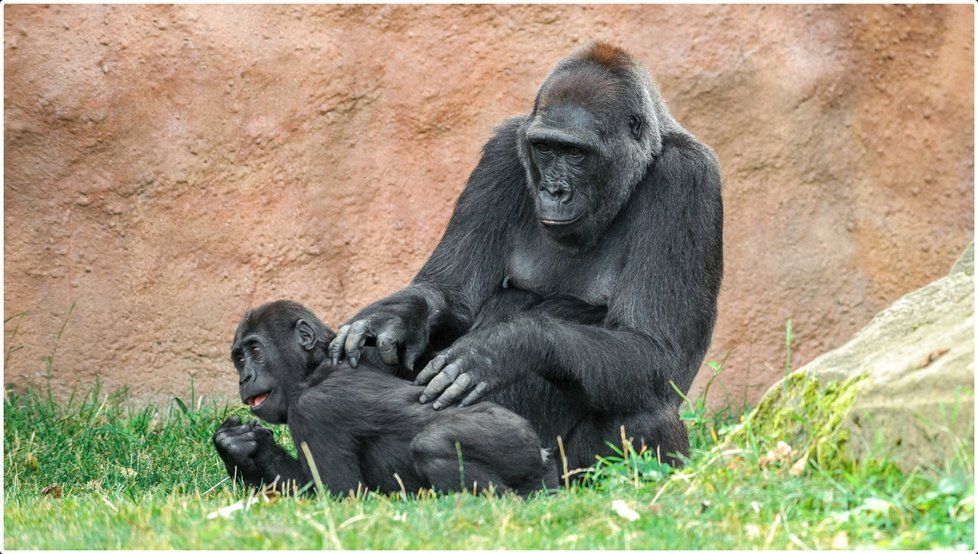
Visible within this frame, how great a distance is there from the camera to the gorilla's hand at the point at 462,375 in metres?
4.55

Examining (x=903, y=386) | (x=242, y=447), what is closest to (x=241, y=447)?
(x=242, y=447)

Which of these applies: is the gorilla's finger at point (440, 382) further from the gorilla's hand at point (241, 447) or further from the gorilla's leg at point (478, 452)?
the gorilla's hand at point (241, 447)

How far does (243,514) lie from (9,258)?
4.22 metres

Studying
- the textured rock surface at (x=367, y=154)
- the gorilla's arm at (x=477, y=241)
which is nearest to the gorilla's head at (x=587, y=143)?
the gorilla's arm at (x=477, y=241)

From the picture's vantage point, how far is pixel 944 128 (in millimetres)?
8156

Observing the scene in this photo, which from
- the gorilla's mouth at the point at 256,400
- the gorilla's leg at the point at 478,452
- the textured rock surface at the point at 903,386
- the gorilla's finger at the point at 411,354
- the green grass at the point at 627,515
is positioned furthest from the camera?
the gorilla's finger at the point at 411,354

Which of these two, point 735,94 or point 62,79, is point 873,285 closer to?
point 735,94

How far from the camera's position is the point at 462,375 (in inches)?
180

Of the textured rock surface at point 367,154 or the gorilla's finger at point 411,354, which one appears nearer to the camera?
the gorilla's finger at point 411,354

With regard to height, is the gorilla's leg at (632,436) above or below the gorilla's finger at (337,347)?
below

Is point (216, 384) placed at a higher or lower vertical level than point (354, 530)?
lower

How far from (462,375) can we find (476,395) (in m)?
0.09

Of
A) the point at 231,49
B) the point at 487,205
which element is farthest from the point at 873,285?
the point at 231,49

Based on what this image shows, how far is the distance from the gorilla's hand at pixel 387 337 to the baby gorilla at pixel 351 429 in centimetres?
7
